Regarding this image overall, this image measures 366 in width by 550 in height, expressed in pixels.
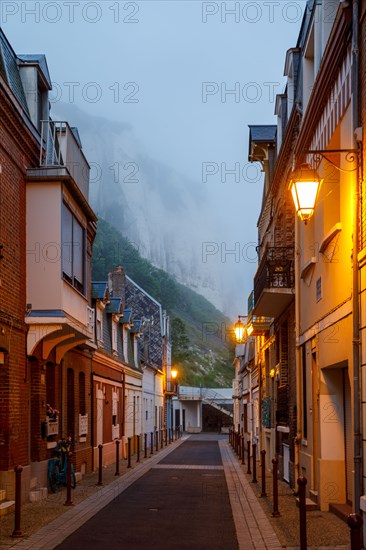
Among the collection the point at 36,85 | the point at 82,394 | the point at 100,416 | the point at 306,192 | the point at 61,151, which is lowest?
the point at 100,416

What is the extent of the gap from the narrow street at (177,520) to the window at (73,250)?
15.7 ft

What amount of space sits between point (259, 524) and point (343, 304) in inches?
150

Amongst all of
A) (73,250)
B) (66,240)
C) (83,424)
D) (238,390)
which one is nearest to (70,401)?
(83,424)

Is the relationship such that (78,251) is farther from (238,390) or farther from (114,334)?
(238,390)

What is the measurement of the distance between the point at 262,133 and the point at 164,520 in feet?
51.0

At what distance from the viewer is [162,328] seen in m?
61.1

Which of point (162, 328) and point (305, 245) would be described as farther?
point (162, 328)

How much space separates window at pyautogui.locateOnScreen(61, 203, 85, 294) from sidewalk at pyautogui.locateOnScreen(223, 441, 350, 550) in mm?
5814

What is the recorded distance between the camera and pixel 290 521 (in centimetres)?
1346

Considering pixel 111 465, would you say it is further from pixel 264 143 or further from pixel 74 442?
pixel 264 143

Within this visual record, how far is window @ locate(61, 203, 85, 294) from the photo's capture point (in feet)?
56.5

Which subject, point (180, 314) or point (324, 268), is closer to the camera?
point (324, 268)

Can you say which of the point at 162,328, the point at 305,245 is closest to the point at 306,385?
the point at 305,245

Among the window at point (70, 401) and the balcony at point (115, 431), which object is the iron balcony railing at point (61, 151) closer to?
the window at point (70, 401)
